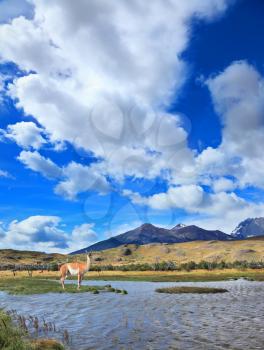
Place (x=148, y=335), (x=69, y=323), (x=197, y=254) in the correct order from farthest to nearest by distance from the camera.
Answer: (x=197, y=254) → (x=69, y=323) → (x=148, y=335)

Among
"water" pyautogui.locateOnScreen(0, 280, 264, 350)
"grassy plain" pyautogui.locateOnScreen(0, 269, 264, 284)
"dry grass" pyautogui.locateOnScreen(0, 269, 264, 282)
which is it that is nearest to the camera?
"water" pyautogui.locateOnScreen(0, 280, 264, 350)

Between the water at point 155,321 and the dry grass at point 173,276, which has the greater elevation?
the dry grass at point 173,276

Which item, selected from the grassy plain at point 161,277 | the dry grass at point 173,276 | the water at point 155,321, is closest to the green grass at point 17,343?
the water at point 155,321

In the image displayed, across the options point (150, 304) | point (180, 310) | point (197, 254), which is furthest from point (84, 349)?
point (197, 254)

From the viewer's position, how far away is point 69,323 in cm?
2614

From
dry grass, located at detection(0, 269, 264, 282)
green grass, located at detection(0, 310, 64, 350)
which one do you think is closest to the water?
green grass, located at detection(0, 310, 64, 350)

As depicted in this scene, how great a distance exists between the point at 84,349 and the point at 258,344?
26.0ft

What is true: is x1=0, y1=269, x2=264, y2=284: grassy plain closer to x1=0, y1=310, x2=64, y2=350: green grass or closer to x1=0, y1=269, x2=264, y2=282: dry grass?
x1=0, y1=269, x2=264, y2=282: dry grass

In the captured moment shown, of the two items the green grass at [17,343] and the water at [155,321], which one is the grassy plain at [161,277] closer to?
the water at [155,321]

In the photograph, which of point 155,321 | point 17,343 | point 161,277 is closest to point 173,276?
point 161,277

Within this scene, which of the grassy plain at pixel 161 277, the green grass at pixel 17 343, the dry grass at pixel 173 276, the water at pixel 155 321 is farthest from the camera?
the dry grass at pixel 173 276

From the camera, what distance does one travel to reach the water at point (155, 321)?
19.6m

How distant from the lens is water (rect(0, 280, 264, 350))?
64.4 ft

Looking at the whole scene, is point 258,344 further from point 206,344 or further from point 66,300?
A: point 66,300
